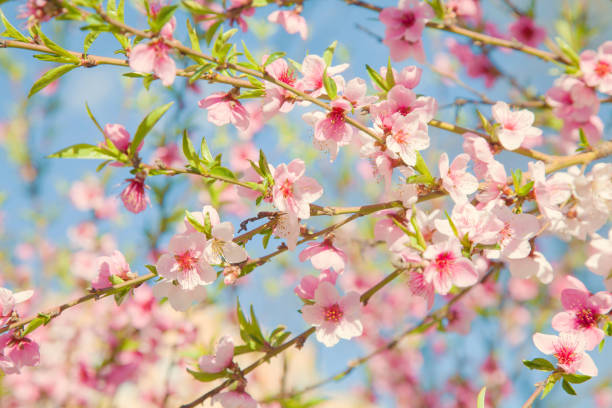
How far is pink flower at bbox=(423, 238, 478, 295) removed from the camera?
3.21 feet

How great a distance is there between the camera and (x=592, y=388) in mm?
3529

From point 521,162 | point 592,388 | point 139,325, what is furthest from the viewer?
point 592,388

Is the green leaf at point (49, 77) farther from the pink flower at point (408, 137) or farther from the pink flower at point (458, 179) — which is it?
the pink flower at point (458, 179)

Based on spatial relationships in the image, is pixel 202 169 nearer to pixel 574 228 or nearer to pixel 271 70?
pixel 271 70

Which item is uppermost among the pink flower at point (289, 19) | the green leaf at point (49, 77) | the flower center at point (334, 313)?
the green leaf at point (49, 77)

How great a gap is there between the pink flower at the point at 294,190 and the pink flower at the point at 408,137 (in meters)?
0.21

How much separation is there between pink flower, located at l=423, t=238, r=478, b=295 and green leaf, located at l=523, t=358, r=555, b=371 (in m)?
0.31

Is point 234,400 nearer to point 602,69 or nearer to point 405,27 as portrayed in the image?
point 405,27

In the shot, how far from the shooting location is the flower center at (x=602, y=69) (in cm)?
130

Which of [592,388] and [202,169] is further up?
[202,169]

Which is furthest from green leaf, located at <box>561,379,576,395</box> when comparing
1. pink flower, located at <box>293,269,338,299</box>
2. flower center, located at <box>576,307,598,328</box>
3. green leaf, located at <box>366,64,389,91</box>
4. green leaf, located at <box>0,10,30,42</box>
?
green leaf, located at <box>0,10,30,42</box>

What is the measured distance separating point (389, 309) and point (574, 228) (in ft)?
14.2

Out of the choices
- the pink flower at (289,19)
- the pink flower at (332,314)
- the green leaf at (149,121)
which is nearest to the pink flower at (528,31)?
the pink flower at (289,19)

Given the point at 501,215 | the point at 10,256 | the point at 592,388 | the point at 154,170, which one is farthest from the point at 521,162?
the point at 10,256
